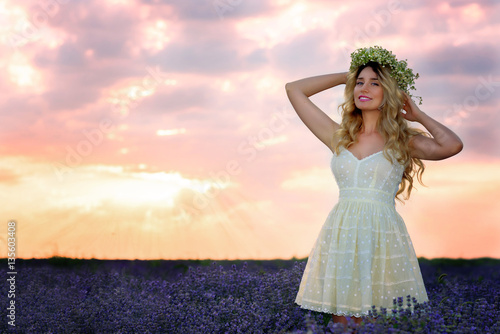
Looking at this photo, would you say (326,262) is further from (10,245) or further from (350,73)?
(10,245)

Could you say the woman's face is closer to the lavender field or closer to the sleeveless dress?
the sleeveless dress

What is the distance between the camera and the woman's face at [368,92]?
425 centimetres

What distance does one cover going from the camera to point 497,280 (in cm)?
713

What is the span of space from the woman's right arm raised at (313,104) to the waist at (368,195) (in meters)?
0.48

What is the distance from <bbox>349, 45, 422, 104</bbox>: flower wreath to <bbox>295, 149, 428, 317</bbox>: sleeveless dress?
68cm

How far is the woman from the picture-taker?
3.95 m

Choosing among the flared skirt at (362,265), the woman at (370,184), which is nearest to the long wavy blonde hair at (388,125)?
the woman at (370,184)

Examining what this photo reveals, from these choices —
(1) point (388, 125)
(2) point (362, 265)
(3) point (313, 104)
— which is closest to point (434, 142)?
(1) point (388, 125)

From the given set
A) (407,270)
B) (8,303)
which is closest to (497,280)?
(407,270)

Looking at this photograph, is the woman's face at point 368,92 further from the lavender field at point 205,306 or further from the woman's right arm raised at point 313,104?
the lavender field at point 205,306

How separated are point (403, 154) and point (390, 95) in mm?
444

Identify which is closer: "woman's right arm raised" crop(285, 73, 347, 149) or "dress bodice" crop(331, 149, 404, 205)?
"dress bodice" crop(331, 149, 404, 205)

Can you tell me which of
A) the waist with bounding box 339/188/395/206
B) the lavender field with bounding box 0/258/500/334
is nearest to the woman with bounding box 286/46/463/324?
the waist with bounding box 339/188/395/206

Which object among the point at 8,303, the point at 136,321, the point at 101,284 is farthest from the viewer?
the point at 101,284
